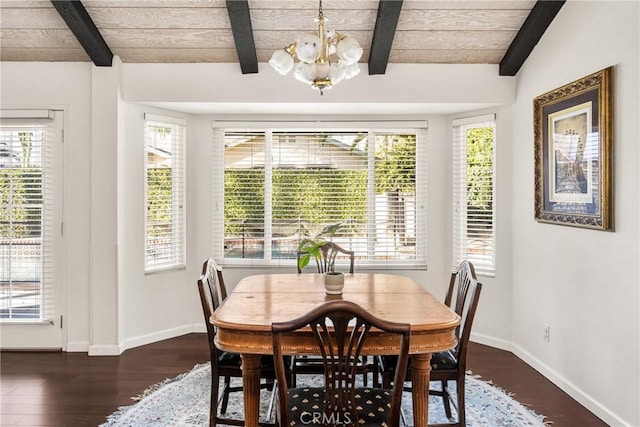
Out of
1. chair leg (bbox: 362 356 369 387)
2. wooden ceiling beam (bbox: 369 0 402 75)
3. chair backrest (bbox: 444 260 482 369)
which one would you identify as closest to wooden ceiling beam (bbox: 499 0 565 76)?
wooden ceiling beam (bbox: 369 0 402 75)

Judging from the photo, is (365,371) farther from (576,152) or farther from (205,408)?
(576,152)

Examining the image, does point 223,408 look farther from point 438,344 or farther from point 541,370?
point 541,370

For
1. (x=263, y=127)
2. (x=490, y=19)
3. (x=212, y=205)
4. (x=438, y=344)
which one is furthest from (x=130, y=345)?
(x=490, y=19)

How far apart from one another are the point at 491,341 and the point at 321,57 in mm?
3081

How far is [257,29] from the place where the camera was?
353 cm

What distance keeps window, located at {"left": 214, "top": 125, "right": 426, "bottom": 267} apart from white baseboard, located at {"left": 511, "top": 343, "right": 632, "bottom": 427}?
48.7 inches

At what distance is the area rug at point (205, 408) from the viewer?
8.90ft

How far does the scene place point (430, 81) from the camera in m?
3.96

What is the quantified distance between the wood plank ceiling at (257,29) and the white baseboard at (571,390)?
2.39 metres

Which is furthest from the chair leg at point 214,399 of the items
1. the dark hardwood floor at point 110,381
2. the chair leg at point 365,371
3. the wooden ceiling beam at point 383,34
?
the wooden ceiling beam at point 383,34

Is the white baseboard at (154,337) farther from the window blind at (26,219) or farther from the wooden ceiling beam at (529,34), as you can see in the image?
the wooden ceiling beam at (529,34)

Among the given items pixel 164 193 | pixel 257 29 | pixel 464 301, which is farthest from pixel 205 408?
pixel 257 29

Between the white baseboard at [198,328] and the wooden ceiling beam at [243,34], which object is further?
the white baseboard at [198,328]

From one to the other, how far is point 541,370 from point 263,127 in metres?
3.21
